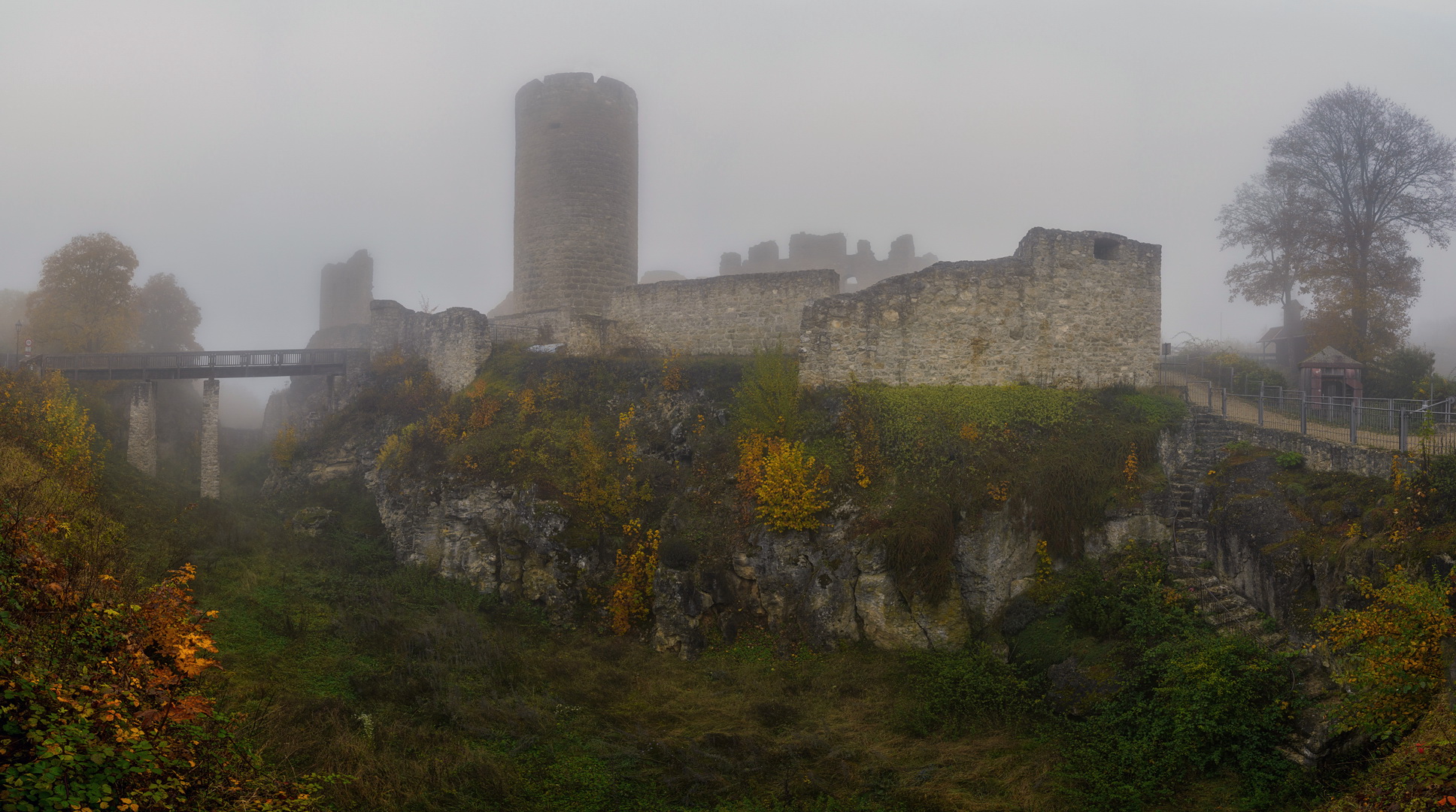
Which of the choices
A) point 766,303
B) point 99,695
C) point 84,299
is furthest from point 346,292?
point 99,695

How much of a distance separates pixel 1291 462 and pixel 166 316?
39338mm

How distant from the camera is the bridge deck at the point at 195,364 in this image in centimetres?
2062

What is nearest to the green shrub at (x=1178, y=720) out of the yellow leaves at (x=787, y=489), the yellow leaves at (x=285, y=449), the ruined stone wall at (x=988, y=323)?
the yellow leaves at (x=787, y=489)

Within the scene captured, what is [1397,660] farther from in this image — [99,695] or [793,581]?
[99,695]

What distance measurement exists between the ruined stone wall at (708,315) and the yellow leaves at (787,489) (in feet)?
17.0

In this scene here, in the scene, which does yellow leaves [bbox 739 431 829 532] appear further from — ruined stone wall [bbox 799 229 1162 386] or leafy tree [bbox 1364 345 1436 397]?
leafy tree [bbox 1364 345 1436 397]

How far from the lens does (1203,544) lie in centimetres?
1166

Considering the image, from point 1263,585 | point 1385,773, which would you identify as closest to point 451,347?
point 1263,585

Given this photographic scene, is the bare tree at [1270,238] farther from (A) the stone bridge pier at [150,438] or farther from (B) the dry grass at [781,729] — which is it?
(A) the stone bridge pier at [150,438]

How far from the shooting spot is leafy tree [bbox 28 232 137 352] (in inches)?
963

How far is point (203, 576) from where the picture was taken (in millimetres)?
12727

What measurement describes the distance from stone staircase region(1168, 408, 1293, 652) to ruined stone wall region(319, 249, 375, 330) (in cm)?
3371

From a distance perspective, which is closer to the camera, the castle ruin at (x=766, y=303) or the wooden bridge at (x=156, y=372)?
the castle ruin at (x=766, y=303)

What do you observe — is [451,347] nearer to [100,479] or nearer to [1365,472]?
[100,479]
